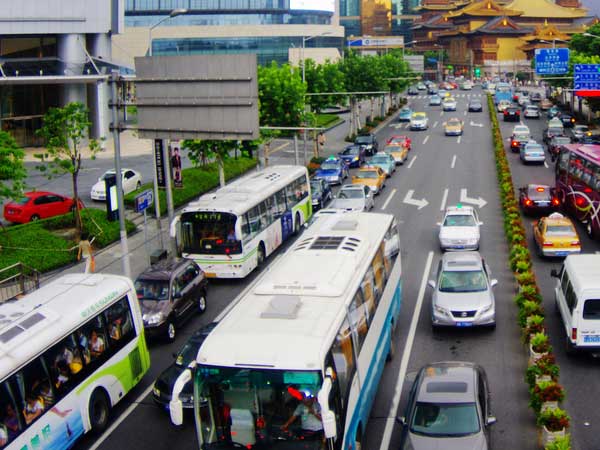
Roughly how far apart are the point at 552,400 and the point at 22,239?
20984 millimetres

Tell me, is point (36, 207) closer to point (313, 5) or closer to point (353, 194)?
point (353, 194)

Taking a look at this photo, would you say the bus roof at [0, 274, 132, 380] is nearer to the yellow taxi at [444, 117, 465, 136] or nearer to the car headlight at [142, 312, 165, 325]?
the car headlight at [142, 312, 165, 325]

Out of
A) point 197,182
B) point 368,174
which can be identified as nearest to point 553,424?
point 368,174

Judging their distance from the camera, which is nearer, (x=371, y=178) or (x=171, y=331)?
(x=171, y=331)

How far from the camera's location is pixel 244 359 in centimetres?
1140

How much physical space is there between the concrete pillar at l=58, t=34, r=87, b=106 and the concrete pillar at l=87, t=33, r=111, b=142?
2149mm

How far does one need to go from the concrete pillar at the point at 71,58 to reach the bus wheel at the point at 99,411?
46.1 metres

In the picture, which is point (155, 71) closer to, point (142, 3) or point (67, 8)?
point (67, 8)

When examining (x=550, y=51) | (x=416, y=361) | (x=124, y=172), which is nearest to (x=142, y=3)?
(x=550, y=51)

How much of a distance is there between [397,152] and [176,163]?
22.8m

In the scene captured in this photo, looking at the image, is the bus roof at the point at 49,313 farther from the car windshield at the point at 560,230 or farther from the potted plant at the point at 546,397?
the car windshield at the point at 560,230

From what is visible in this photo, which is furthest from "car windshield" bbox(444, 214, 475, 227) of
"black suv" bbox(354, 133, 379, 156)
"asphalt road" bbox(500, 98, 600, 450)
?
"black suv" bbox(354, 133, 379, 156)

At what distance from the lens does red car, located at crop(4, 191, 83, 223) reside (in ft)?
111

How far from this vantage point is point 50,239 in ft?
97.0
